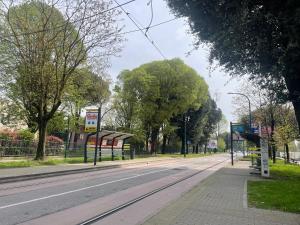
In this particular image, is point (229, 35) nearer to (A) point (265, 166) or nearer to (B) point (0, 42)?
(A) point (265, 166)

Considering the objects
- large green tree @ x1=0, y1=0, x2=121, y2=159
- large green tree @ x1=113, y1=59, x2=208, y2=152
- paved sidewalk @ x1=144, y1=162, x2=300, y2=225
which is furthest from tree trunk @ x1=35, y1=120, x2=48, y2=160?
large green tree @ x1=113, y1=59, x2=208, y2=152

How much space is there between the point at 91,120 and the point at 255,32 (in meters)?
16.9

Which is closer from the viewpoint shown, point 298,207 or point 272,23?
point 298,207

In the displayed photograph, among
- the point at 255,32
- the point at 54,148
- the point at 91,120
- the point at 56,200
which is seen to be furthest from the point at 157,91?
the point at 56,200

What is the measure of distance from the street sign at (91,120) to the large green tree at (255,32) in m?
13.7

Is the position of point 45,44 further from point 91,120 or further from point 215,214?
point 215,214

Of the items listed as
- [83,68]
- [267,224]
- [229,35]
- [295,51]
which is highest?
[83,68]

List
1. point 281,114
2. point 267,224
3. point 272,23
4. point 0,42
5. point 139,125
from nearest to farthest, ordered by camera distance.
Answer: point 267,224, point 272,23, point 0,42, point 281,114, point 139,125

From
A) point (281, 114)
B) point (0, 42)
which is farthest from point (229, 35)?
point (281, 114)

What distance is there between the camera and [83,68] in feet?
91.0

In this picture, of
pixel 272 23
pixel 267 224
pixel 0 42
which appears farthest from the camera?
pixel 0 42

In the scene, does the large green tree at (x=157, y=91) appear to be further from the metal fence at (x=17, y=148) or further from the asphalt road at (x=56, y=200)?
the asphalt road at (x=56, y=200)

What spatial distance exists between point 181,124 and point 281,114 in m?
25.7

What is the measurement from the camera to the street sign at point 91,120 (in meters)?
26.9
